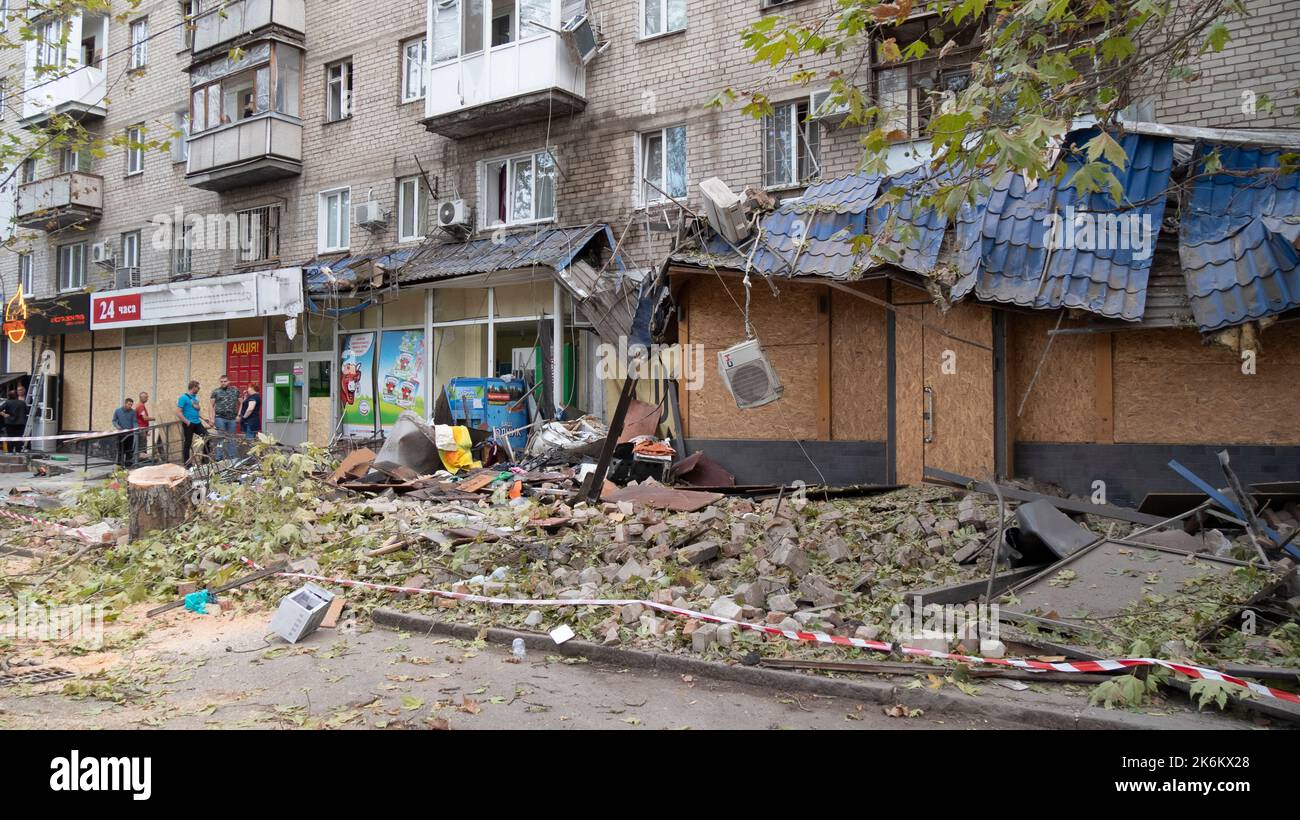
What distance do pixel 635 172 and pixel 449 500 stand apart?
283 inches

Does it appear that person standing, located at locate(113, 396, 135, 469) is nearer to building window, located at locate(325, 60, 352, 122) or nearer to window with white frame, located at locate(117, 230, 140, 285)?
window with white frame, located at locate(117, 230, 140, 285)

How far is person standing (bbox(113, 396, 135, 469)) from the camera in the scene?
55.6 ft

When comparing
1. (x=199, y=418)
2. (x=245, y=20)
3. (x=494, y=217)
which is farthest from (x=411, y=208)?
(x=245, y=20)

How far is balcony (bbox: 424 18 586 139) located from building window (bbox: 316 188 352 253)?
11.7 feet

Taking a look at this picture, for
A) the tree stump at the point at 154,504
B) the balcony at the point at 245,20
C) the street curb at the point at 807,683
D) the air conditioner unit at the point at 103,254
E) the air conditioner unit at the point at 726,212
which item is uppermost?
the balcony at the point at 245,20

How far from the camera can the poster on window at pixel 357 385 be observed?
60.2ft

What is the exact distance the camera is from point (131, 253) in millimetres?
23703

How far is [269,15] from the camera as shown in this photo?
64.8 feet

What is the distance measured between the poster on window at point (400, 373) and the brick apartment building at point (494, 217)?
114 millimetres

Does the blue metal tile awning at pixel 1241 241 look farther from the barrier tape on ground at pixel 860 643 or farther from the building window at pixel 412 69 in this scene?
the building window at pixel 412 69

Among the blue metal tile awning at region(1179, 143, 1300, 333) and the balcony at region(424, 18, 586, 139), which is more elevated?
the balcony at region(424, 18, 586, 139)

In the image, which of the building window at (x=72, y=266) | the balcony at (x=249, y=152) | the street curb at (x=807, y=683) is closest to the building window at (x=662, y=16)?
the balcony at (x=249, y=152)

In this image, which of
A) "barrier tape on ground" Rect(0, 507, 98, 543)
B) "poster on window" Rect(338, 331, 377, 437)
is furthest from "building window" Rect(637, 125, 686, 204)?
"barrier tape on ground" Rect(0, 507, 98, 543)
